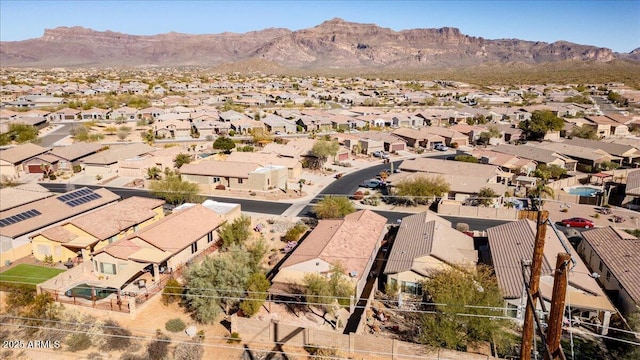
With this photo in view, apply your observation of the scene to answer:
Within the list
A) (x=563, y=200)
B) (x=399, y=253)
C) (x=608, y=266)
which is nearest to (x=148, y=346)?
(x=399, y=253)

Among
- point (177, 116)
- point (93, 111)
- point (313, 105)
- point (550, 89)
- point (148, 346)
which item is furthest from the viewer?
point (550, 89)

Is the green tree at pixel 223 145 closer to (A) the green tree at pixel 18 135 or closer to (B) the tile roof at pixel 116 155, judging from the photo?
(B) the tile roof at pixel 116 155

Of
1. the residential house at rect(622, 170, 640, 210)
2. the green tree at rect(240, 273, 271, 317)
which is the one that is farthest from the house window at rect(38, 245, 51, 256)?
the residential house at rect(622, 170, 640, 210)

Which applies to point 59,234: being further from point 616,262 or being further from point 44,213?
point 616,262

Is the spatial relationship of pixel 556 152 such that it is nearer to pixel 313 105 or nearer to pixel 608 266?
pixel 608 266

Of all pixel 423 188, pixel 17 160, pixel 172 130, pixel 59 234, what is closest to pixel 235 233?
pixel 59 234

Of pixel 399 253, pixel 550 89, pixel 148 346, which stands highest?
pixel 550 89
